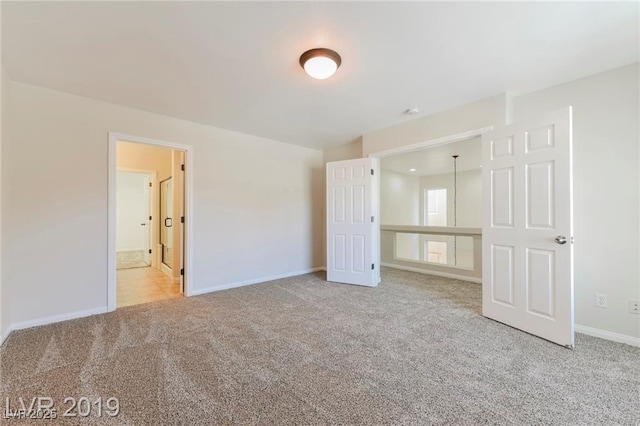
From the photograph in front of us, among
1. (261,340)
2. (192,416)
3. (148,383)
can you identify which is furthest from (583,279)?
(148,383)

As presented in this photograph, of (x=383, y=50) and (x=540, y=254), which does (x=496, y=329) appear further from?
(x=383, y=50)

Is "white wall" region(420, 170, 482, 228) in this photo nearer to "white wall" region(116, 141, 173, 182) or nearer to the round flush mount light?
the round flush mount light

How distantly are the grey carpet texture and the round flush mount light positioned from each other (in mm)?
2313

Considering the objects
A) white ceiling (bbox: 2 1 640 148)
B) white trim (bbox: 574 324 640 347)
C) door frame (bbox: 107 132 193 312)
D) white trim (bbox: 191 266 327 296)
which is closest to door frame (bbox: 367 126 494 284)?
white ceiling (bbox: 2 1 640 148)

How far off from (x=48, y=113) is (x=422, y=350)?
427 centimetres

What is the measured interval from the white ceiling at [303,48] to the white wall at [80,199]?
11.3 inches

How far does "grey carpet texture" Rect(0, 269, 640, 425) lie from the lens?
1.47 meters

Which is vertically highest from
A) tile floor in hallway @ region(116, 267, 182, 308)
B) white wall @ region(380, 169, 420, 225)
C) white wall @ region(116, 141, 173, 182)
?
white wall @ region(116, 141, 173, 182)

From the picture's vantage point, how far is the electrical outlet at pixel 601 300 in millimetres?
2414

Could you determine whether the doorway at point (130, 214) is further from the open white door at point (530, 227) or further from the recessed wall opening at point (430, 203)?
the open white door at point (530, 227)

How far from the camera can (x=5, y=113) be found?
2354 mm

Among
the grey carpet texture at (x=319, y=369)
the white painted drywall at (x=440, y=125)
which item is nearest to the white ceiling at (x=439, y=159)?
the white painted drywall at (x=440, y=125)

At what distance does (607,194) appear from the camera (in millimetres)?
2408

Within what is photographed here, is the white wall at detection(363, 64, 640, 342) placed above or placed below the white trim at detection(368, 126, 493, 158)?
below
